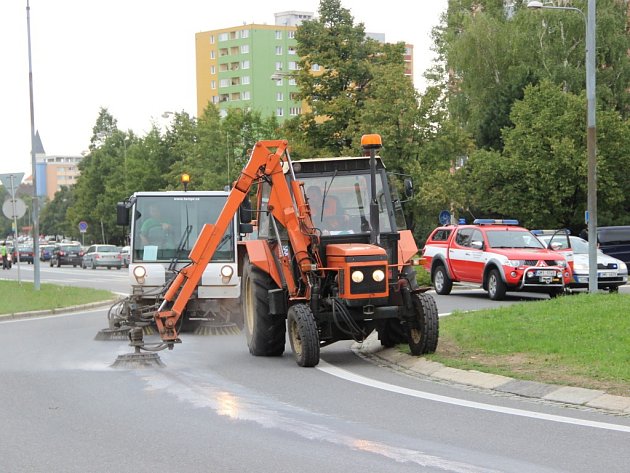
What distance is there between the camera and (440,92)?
45.8 meters

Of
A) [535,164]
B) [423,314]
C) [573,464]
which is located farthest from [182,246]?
[535,164]

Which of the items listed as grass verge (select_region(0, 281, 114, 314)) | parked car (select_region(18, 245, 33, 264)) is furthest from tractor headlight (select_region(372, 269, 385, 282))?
parked car (select_region(18, 245, 33, 264))

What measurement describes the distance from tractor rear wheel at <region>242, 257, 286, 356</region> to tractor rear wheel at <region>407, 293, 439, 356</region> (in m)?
1.82

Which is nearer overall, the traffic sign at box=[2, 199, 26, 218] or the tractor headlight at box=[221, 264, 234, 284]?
the tractor headlight at box=[221, 264, 234, 284]

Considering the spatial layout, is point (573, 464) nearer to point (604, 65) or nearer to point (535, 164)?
point (535, 164)

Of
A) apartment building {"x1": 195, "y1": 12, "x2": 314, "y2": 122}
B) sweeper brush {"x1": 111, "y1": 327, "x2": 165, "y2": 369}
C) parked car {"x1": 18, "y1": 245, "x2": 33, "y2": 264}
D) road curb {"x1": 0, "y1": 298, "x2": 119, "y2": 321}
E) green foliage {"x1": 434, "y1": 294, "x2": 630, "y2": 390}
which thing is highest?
apartment building {"x1": 195, "y1": 12, "x2": 314, "y2": 122}

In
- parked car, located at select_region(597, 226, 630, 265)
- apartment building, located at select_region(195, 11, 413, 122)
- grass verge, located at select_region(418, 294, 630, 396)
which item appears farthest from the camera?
apartment building, located at select_region(195, 11, 413, 122)

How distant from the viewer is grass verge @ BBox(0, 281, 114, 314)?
81.6ft

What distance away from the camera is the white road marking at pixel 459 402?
826cm

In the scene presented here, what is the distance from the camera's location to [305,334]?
40.0ft

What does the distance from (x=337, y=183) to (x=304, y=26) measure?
4086cm

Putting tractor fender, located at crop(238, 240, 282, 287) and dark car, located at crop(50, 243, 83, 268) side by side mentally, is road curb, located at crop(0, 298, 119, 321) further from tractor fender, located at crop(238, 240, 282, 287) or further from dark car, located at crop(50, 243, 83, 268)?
dark car, located at crop(50, 243, 83, 268)

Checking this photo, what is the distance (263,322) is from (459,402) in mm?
4505

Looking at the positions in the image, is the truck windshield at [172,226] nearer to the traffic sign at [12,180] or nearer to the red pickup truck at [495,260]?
the red pickup truck at [495,260]
